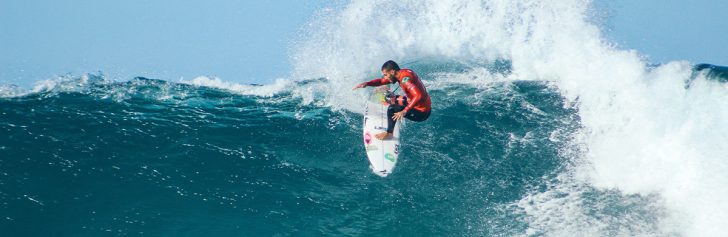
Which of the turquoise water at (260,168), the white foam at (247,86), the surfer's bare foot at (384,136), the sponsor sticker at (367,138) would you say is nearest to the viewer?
the turquoise water at (260,168)

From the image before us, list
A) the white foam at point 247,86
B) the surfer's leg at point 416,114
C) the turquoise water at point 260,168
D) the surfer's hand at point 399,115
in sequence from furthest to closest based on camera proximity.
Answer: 1. the white foam at point 247,86
2. the turquoise water at point 260,168
3. the surfer's leg at point 416,114
4. the surfer's hand at point 399,115

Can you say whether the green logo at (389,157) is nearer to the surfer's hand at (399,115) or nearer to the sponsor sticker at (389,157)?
the sponsor sticker at (389,157)

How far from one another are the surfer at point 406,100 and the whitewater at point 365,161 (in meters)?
1.44

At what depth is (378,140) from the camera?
9.77m

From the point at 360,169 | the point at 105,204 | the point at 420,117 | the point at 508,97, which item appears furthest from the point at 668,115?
the point at 105,204

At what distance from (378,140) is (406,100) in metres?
0.86

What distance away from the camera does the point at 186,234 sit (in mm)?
9516

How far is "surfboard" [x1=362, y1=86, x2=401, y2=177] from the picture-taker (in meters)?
9.41

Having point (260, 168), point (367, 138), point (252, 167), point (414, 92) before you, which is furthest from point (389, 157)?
point (252, 167)

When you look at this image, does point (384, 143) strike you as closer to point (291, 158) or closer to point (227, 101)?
point (291, 158)

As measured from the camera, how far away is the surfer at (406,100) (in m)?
9.12

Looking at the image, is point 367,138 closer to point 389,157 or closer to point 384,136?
point 384,136

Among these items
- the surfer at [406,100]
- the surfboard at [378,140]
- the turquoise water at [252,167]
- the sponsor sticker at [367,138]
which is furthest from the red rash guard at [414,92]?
the turquoise water at [252,167]

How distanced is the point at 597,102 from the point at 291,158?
670cm
